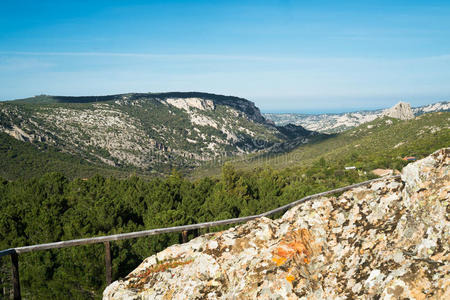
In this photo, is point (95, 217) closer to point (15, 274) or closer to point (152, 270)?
point (15, 274)

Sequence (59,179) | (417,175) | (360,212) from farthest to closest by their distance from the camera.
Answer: (59,179)
(360,212)
(417,175)

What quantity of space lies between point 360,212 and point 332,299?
176 centimetres

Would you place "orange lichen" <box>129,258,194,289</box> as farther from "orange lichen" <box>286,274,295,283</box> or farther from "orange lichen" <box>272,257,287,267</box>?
"orange lichen" <box>286,274,295,283</box>

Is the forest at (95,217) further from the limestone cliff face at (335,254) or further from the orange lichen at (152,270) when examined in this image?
the limestone cliff face at (335,254)

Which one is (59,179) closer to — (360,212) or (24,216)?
(24,216)

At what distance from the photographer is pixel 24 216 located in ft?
77.5

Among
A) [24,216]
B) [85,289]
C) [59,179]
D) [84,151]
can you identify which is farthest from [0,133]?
[85,289]

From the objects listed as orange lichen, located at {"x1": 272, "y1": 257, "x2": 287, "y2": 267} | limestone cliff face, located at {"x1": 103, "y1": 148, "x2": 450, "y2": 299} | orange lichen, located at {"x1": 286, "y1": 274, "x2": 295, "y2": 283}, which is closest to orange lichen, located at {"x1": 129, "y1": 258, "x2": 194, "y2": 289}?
limestone cliff face, located at {"x1": 103, "y1": 148, "x2": 450, "y2": 299}

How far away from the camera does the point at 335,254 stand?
4.66 metres

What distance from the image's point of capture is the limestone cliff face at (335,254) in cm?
369

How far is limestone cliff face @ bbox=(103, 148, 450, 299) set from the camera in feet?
12.1

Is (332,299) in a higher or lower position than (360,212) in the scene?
lower

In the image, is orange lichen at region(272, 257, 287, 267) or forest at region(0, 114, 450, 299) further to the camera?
forest at region(0, 114, 450, 299)

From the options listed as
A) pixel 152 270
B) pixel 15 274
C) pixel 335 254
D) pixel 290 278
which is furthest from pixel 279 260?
pixel 15 274
